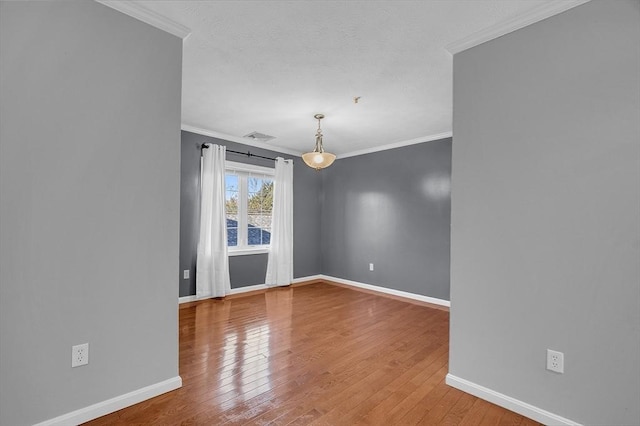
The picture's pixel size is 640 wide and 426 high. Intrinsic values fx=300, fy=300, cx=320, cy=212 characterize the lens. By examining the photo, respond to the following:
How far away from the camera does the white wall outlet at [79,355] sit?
5.81 ft

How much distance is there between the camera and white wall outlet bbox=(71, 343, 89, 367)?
1.77 m

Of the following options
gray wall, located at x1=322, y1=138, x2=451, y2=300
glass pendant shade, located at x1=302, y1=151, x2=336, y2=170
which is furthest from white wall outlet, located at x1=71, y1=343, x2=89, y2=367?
gray wall, located at x1=322, y1=138, x2=451, y2=300

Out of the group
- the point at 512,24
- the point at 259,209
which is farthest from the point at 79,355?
the point at 259,209

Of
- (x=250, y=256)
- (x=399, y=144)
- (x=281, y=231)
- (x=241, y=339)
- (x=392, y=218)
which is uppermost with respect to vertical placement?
(x=399, y=144)

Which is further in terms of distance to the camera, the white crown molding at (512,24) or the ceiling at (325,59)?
the ceiling at (325,59)

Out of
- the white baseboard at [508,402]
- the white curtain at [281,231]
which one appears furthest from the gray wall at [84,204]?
the white curtain at [281,231]

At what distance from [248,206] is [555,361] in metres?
4.49

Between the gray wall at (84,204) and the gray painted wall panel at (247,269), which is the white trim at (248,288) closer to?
the gray painted wall panel at (247,269)

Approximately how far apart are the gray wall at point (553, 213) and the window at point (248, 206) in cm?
369

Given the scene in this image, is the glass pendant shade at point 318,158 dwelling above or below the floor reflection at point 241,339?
above

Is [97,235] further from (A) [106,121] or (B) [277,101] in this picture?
(B) [277,101]

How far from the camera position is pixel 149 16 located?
2029mm

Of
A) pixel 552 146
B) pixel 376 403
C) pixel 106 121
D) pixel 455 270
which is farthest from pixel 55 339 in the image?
pixel 552 146

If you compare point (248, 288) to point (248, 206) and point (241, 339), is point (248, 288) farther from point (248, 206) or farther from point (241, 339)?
point (241, 339)
